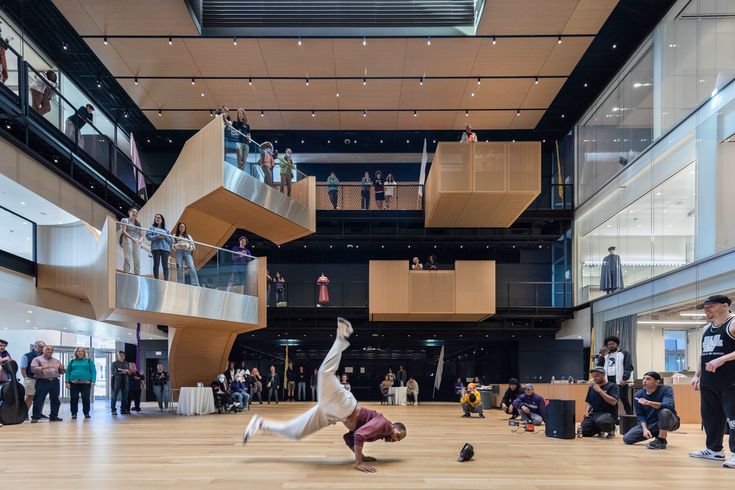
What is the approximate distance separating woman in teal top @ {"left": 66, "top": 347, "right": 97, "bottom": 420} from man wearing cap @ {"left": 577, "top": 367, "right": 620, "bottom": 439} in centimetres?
926

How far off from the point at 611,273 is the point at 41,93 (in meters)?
15.6

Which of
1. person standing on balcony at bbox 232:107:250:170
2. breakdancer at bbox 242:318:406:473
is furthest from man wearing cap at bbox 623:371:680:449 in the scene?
person standing on balcony at bbox 232:107:250:170

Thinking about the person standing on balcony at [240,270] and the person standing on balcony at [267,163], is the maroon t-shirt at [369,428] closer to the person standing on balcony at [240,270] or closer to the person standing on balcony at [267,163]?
the person standing on balcony at [240,270]

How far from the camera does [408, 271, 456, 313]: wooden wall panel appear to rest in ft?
72.7

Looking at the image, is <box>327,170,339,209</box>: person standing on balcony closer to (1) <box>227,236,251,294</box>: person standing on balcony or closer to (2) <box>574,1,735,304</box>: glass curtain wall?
(1) <box>227,236,251,294</box>: person standing on balcony

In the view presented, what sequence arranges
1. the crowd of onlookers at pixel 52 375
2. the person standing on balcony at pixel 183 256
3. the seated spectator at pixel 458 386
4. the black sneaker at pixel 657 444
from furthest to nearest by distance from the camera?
1. the seated spectator at pixel 458 386
2. the person standing on balcony at pixel 183 256
3. the crowd of onlookers at pixel 52 375
4. the black sneaker at pixel 657 444

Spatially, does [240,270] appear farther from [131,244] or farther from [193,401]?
[131,244]

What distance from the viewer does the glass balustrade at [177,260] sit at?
13.1m

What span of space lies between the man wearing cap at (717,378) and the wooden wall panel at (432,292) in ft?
49.4

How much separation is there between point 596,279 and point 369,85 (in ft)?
31.1

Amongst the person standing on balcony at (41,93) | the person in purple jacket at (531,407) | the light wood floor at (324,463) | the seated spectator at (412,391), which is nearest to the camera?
the light wood floor at (324,463)

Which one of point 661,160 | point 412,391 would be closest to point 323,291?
point 412,391

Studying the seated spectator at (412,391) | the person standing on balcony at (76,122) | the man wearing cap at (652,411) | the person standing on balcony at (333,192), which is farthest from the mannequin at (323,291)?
the man wearing cap at (652,411)

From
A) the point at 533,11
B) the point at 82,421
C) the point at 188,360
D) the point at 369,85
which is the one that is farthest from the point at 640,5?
the point at 82,421
